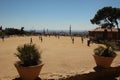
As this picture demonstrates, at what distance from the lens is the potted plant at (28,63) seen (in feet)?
16.0

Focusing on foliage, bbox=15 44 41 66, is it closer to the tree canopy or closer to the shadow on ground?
the shadow on ground

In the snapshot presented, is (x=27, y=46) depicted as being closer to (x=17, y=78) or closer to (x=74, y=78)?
(x=17, y=78)

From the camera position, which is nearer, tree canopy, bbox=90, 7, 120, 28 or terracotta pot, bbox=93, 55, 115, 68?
terracotta pot, bbox=93, 55, 115, 68

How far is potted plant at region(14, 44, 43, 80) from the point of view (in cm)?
488

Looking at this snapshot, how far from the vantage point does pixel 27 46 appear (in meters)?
5.21

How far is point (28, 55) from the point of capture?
5066mm

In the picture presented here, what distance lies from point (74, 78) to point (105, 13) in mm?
31927

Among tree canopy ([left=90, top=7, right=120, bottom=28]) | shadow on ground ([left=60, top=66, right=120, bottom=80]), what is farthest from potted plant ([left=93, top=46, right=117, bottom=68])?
tree canopy ([left=90, top=7, right=120, bottom=28])

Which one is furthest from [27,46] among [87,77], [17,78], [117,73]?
[117,73]

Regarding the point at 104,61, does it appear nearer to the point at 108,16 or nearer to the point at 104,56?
the point at 104,56

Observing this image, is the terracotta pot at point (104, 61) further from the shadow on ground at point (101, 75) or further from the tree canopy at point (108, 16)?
the tree canopy at point (108, 16)

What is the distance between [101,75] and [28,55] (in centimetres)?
302

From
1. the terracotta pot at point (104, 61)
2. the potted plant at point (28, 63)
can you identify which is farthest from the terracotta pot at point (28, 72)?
the terracotta pot at point (104, 61)

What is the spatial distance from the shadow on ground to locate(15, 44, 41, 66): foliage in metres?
1.27
